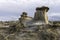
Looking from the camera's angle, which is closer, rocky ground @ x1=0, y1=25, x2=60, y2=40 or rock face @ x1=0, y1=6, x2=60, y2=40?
rocky ground @ x1=0, y1=25, x2=60, y2=40

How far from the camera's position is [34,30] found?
3022cm

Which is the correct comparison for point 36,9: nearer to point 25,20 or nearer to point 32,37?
point 25,20

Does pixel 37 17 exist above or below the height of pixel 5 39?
above

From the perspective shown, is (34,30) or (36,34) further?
(34,30)

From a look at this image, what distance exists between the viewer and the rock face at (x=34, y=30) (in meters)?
29.2

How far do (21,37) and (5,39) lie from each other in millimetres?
2191

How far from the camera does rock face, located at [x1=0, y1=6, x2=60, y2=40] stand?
29.2 metres

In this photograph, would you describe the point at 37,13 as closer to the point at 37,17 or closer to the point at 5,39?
the point at 37,17

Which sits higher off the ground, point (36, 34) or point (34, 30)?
point (34, 30)

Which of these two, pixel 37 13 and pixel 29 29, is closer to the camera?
pixel 29 29

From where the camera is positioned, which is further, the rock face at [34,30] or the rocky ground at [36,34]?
the rock face at [34,30]

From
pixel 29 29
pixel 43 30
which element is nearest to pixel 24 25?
pixel 29 29

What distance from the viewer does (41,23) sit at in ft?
105

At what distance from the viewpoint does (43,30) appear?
2956cm
